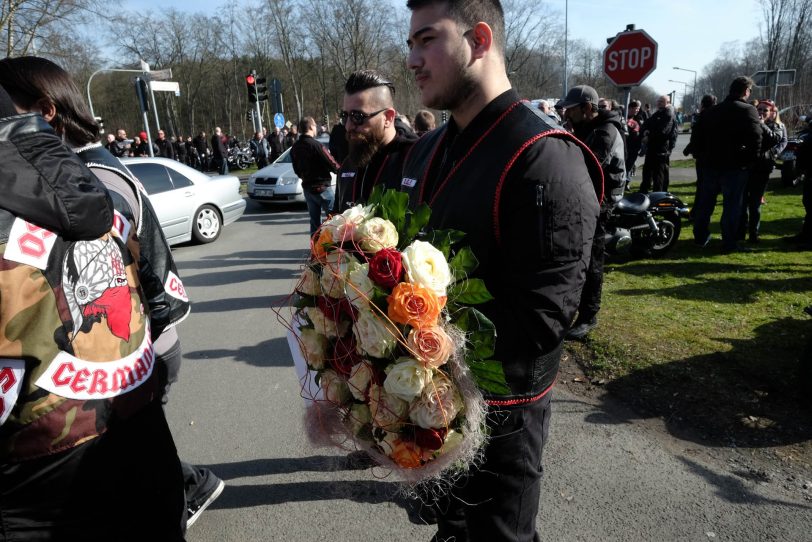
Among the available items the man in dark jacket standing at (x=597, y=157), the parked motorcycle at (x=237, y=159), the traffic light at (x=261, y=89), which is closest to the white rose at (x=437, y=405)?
the man in dark jacket standing at (x=597, y=157)

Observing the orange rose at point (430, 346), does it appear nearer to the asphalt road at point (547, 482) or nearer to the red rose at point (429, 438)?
the red rose at point (429, 438)

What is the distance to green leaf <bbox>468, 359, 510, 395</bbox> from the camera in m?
1.35

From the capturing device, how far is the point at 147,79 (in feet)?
51.1

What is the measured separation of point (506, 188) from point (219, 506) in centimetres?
257

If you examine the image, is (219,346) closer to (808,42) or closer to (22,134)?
(22,134)

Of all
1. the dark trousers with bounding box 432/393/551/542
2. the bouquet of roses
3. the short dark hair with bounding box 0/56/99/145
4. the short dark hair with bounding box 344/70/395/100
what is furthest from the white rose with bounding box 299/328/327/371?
the short dark hair with bounding box 344/70/395/100

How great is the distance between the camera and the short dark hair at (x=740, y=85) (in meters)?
6.69

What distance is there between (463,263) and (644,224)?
21.4 ft

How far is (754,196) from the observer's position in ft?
25.2

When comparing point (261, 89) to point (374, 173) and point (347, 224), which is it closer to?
point (374, 173)

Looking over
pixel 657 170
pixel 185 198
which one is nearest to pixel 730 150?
pixel 657 170

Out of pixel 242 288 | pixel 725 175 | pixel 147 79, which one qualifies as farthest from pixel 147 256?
pixel 147 79

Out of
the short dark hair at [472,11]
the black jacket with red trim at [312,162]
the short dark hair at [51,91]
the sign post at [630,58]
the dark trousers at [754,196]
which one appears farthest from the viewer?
the sign post at [630,58]

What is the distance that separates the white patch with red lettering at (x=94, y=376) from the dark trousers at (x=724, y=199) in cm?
748
